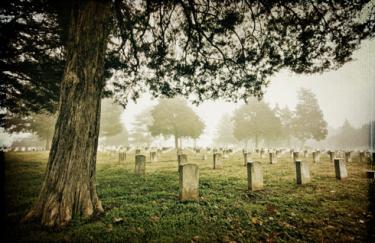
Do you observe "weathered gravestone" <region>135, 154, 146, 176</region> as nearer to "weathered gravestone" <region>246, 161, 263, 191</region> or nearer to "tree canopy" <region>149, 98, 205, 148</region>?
"weathered gravestone" <region>246, 161, 263, 191</region>

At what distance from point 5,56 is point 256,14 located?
9569 mm

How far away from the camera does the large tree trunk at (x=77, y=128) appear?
4.08 m

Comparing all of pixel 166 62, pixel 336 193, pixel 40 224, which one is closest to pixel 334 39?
→ pixel 336 193

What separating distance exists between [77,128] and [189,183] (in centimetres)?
359

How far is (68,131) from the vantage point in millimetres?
4234

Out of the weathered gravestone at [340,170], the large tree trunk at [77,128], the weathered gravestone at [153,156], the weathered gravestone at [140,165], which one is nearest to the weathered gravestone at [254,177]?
the weathered gravestone at [340,170]

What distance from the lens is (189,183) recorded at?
6.15 meters

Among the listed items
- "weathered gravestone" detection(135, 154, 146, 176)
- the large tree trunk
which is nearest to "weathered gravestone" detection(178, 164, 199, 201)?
the large tree trunk

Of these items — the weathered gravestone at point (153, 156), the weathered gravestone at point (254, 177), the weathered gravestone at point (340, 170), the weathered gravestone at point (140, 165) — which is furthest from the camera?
the weathered gravestone at point (153, 156)

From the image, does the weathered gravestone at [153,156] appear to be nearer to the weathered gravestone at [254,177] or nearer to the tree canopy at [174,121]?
the weathered gravestone at [254,177]

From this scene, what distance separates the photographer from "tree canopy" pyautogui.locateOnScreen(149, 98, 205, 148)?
3400cm

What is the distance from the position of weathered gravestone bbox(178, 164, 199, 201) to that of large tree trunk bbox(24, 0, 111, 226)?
238 cm

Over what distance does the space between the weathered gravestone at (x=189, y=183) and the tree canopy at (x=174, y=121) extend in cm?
2766

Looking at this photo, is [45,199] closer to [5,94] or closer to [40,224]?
[40,224]
